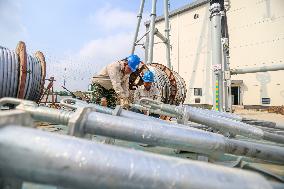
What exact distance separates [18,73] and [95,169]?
6.24 meters

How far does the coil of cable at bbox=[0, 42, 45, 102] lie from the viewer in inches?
235

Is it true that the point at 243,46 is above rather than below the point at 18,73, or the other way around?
above

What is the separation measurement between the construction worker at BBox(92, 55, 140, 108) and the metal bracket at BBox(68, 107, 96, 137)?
3.75m

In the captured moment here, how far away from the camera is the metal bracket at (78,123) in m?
1.22

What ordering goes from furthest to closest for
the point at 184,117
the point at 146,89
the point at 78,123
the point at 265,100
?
the point at 265,100 → the point at 146,89 → the point at 184,117 → the point at 78,123

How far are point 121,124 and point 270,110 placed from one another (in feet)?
53.6

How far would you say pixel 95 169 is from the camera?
0.77 metres

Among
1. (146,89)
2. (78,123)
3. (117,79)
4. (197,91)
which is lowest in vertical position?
(78,123)

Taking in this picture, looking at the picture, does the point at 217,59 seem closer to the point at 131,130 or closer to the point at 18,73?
the point at 18,73

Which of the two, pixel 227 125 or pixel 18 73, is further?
pixel 18 73

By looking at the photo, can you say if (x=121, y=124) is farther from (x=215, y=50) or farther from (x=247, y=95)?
(x=247, y=95)

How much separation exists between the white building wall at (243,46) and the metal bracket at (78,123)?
56.8 feet

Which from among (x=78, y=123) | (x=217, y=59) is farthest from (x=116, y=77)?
(x=78, y=123)

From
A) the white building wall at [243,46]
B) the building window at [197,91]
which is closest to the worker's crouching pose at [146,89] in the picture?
the white building wall at [243,46]
